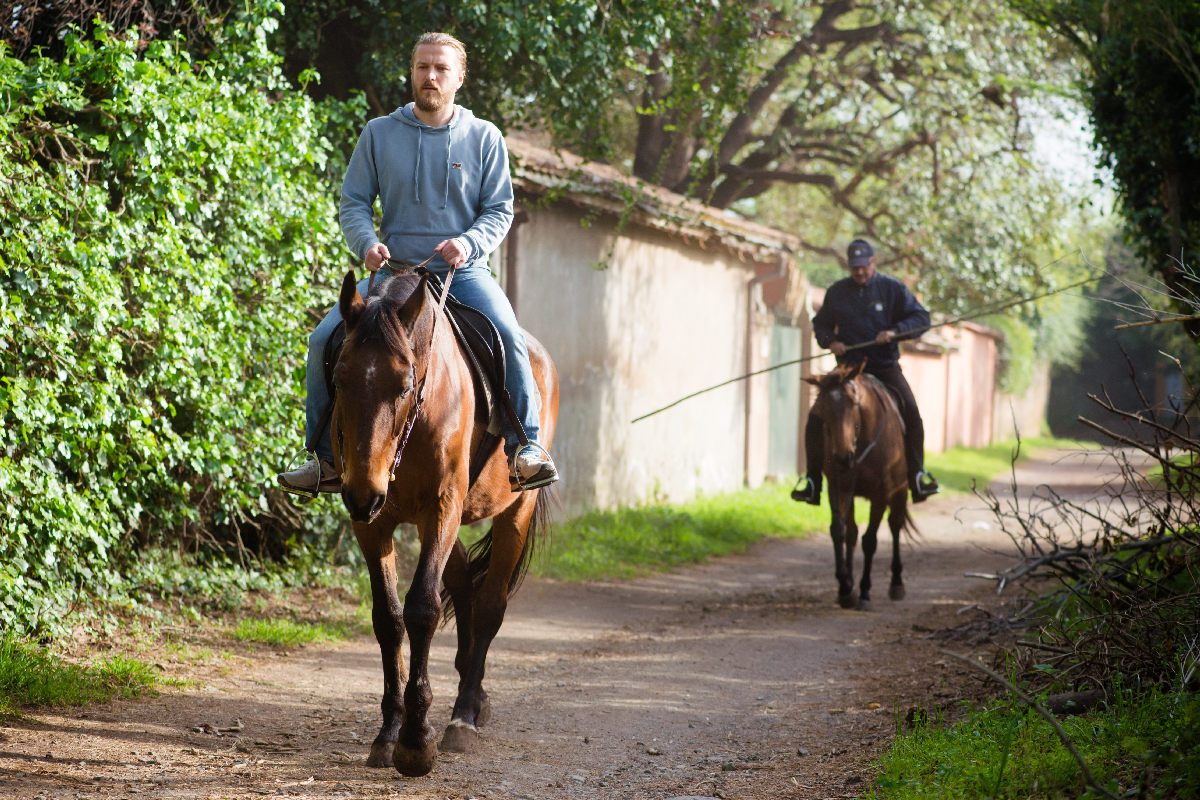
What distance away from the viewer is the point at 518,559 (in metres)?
5.62

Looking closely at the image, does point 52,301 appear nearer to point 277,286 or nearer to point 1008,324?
point 277,286

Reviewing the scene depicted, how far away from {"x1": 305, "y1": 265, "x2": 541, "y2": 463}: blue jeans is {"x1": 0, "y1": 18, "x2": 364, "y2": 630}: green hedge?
1.78m

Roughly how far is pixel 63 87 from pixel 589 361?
7.82 m

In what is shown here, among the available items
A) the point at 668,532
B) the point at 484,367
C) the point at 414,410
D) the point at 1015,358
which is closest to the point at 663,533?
the point at 668,532

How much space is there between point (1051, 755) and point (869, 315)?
20.3 ft

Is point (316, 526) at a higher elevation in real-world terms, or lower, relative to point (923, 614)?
higher

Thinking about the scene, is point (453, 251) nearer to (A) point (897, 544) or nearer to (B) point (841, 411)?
(B) point (841, 411)

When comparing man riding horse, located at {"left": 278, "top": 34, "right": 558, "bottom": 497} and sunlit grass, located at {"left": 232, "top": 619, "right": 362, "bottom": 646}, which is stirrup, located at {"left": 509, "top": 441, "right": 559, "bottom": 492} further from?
sunlit grass, located at {"left": 232, "top": 619, "right": 362, "bottom": 646}

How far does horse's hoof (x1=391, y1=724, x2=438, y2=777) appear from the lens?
4242mm

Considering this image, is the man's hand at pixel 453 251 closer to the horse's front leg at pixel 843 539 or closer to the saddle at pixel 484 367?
the saddle at pixel 484 367

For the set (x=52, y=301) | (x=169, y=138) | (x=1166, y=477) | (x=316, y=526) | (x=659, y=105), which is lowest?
(x=316, y=526)

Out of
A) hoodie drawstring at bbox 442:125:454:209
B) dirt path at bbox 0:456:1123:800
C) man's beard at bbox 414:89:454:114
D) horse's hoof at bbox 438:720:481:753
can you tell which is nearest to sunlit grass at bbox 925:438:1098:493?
dirt path at bbox 0:456:1123:800

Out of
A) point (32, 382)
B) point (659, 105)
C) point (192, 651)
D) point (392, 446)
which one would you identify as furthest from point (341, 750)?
point (659, 105)

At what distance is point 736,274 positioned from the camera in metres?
17.3
